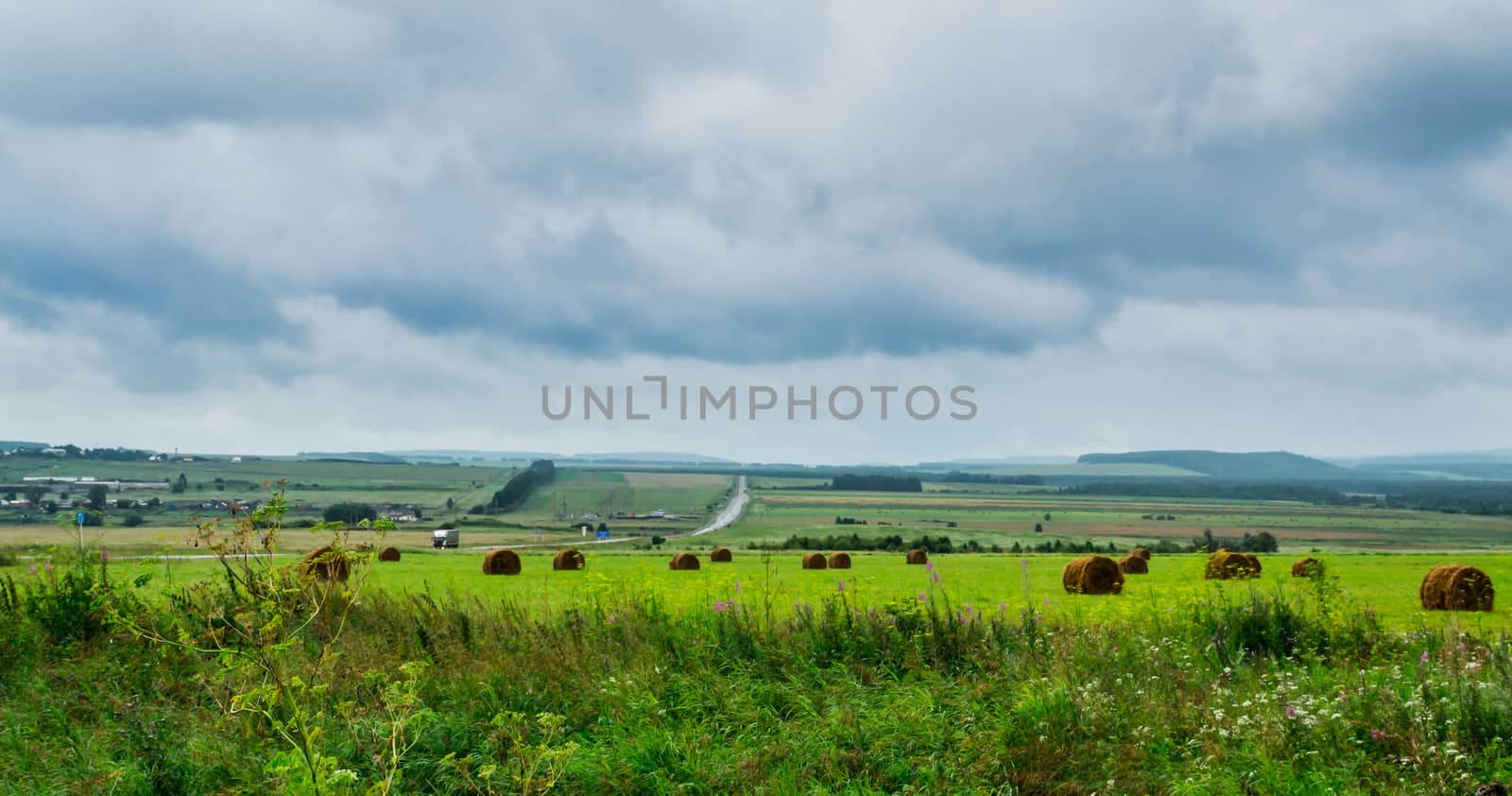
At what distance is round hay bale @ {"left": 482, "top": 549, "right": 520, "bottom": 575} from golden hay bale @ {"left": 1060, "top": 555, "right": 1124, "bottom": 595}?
17904mm

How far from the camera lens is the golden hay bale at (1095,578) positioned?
25.5 meters

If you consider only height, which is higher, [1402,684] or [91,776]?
[1402,684]

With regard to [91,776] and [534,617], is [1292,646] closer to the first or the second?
[534,617]

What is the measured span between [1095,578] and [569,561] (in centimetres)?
1827

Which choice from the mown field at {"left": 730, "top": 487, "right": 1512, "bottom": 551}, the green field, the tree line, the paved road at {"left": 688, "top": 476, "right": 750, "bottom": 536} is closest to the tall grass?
the green field

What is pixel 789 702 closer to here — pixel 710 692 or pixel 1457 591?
pixel 710 692

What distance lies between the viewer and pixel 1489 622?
53.7 ft

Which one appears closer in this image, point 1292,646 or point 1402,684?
point 1402,684

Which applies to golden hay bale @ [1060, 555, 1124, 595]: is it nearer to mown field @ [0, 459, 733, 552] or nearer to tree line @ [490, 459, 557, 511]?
mown field @ [0, 459, 733, 552]

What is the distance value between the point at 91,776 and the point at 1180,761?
8616 mm

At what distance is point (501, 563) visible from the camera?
112 feet

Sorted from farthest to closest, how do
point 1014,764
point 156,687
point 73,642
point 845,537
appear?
1. point 845,537
2. point 73,642
3. point 156,687
4. point 1014,764

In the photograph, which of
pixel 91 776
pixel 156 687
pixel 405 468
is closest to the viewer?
pixel 91 776

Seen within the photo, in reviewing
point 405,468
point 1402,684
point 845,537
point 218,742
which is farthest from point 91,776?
point 405,468
